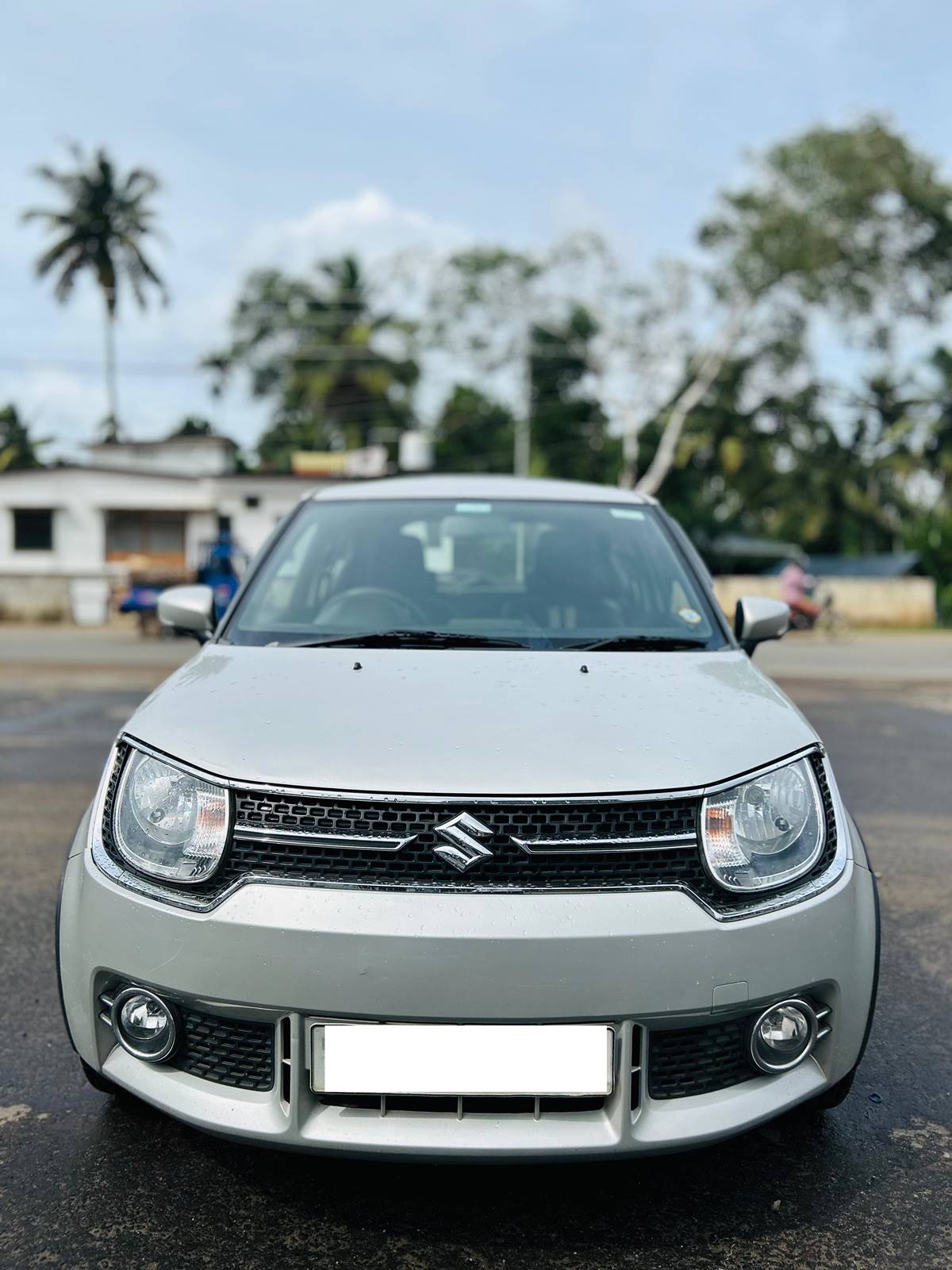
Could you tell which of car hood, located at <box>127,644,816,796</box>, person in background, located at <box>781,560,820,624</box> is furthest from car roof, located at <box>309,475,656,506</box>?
person in background, located at <box>781,560,820,624</box>

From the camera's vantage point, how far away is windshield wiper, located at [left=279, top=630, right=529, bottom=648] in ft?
9.86

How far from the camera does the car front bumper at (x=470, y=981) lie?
2.00 meters

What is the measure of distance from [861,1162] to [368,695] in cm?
147

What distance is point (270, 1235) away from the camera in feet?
7.17

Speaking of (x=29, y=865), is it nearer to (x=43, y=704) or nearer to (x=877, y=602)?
(x=43, y=704)

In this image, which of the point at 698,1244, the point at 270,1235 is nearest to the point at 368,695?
the point at 270,1235

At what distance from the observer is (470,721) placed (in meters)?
2.36

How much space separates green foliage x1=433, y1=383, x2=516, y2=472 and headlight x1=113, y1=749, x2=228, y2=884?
151 feet

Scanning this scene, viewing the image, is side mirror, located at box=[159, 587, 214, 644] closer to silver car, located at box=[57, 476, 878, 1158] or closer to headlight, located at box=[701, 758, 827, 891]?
silver car, located at box=[57, 476, 878, 1158]

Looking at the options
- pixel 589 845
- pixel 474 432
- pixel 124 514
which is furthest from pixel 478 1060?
pixel 474 432

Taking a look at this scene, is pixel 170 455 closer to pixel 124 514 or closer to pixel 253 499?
pixel 124 514

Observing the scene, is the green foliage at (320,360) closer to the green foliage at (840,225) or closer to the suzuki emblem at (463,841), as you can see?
the green foliage at (840,225)

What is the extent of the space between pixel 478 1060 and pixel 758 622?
6.18 ft

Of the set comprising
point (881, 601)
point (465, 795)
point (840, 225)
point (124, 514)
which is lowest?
point (881, 601)
